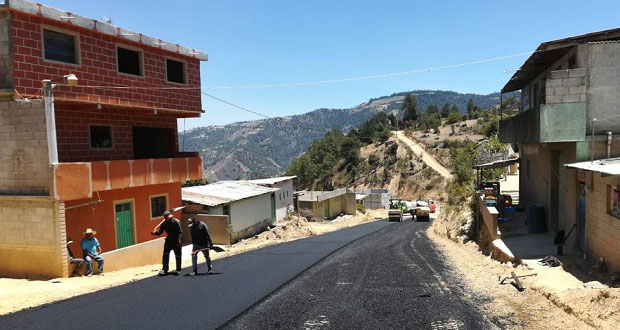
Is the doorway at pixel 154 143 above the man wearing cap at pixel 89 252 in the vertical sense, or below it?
above

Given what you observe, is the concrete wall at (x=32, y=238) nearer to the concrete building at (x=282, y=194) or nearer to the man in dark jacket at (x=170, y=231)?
the man in dark jacket at (x=170, y=231)

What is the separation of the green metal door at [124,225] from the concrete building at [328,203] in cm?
3030

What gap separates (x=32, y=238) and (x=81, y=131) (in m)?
4.73

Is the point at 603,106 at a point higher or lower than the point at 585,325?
higher

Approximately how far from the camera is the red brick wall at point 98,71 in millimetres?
13680

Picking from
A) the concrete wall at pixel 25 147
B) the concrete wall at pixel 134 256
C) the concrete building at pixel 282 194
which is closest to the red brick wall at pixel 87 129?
the concrete wall at pixel 25 147

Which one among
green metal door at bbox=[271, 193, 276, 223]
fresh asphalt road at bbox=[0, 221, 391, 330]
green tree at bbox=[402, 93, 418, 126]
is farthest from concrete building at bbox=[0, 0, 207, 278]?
green tree at bbox=[402, 93, 418, 126]

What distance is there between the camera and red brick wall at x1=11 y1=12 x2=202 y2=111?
13.7 meters

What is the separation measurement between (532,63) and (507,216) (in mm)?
6122

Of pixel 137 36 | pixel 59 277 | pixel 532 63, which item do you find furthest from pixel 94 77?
pixel 532 63

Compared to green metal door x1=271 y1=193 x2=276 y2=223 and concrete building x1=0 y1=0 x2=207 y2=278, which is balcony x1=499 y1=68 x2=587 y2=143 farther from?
green metal door x1=271 y1=193 x2=276 y2=223

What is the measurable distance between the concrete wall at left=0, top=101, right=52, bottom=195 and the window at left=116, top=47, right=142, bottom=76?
462 cm

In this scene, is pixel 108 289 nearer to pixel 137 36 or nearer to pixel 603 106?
pixel 137 36

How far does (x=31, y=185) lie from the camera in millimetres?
13508
